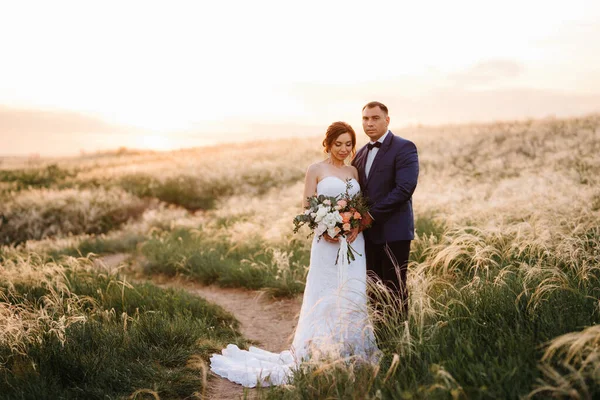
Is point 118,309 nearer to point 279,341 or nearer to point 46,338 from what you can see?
point 46,338

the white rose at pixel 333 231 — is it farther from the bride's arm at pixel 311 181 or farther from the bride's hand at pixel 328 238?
the bride's arm at pixel 311 181

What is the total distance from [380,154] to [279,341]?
322cm

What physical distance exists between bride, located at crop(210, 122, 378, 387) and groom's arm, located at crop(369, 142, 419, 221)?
1.23 feet

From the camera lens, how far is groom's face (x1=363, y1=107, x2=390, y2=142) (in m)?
5.38

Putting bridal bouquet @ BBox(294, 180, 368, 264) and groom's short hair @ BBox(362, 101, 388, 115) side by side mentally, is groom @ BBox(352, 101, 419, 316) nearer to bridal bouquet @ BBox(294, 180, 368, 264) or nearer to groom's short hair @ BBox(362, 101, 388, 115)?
groom's short hair @ BBox(362, 101, 388, 115)

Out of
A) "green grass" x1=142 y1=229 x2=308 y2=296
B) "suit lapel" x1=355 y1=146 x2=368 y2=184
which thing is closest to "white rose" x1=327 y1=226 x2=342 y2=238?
"suit lapel" x1=355 y1=146 x2=368 y2=184

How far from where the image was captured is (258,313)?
797cm

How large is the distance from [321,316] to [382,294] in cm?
79

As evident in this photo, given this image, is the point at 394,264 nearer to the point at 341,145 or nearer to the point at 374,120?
the point at 341,145

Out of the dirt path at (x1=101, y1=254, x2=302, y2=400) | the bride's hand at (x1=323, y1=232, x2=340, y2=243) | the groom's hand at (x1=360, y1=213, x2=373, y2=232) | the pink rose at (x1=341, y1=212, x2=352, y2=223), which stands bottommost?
the dirt path at (x1=101, y1=254, x2=302, y2=400)

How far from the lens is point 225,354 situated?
18.3 feet

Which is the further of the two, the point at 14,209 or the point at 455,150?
the point at 455,150

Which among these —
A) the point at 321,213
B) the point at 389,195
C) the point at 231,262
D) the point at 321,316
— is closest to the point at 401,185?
the point at 389,195

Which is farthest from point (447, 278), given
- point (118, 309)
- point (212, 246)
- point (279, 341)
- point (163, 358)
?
point (212, 246)
